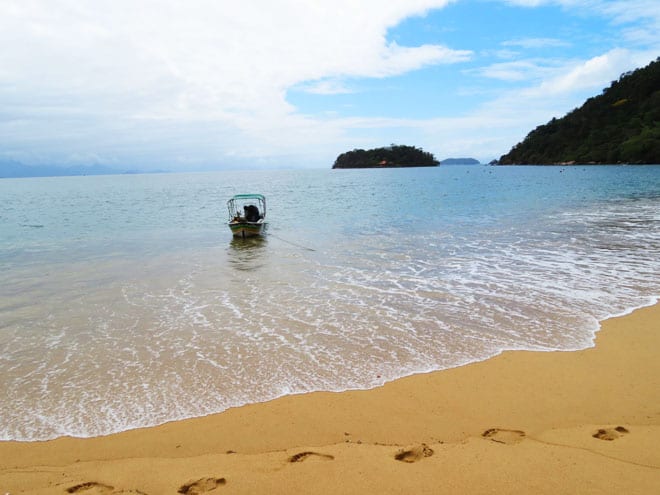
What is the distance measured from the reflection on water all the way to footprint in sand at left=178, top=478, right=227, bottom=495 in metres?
12.6

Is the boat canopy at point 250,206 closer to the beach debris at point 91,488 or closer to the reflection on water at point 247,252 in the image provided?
the reflection on water at point 247,252

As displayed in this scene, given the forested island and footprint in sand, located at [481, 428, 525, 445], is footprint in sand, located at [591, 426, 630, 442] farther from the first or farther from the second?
the forested island

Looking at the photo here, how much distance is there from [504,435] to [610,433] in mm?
1345

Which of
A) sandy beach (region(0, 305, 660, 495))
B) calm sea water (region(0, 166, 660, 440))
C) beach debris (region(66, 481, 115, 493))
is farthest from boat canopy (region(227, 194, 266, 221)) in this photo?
beach debris (region(66, 481, 115, 493))

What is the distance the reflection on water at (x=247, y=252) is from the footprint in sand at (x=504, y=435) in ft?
41.9

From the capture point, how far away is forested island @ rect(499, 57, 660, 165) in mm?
111181

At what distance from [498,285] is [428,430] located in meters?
8.24

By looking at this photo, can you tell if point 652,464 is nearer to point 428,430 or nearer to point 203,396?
point 428,430

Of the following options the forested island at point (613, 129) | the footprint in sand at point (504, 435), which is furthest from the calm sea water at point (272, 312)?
the forested island at point (613, 129)

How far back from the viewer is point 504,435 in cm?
535

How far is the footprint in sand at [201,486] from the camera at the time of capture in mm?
4465

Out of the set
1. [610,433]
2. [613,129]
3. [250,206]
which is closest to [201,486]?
[610,433]

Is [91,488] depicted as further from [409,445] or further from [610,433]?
[610,433]

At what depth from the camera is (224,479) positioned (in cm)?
465
